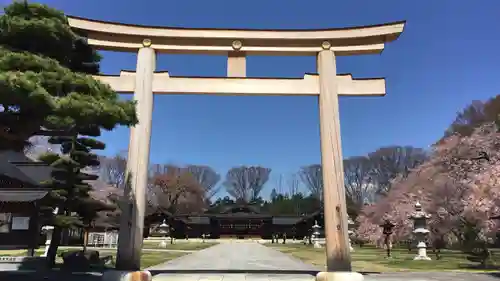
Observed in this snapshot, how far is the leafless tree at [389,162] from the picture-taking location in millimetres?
56312

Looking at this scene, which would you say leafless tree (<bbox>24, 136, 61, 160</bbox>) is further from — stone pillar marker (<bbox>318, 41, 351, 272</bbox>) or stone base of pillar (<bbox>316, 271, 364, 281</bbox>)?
stone base of pillar (<bbox>316, 271, 364, 281</bbox>)

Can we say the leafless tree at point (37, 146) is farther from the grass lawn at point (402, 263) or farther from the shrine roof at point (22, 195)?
the grass lawn at point (402, 263)

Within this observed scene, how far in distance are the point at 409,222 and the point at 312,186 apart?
4661cm

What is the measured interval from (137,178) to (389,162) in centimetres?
5470

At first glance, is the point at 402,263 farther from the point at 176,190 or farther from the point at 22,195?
the point at 176,190

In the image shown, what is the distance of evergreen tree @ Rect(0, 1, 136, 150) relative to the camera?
784cm

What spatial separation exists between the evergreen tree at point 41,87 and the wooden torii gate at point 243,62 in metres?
1.12

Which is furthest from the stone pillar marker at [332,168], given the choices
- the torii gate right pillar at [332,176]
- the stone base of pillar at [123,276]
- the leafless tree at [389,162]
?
the leafless tree at [389,162]

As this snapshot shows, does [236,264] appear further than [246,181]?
No

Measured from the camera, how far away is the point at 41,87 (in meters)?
7.90

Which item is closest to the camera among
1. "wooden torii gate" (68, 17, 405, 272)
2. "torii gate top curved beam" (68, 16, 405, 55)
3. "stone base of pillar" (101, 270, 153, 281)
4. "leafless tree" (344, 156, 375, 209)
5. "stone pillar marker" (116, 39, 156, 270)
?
"stone base of pillar" (101, 270, 153, 281)

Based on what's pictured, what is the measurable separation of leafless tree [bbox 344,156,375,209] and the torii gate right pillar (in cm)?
5375

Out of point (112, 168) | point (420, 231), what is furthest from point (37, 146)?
point (112, 168)

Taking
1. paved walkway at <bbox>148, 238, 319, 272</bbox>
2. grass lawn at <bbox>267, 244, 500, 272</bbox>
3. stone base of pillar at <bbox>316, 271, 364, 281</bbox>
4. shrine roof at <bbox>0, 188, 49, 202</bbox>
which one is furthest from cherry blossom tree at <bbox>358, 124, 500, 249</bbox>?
shrine roof at <bbox>0, 188, 49, 202</bbox>
